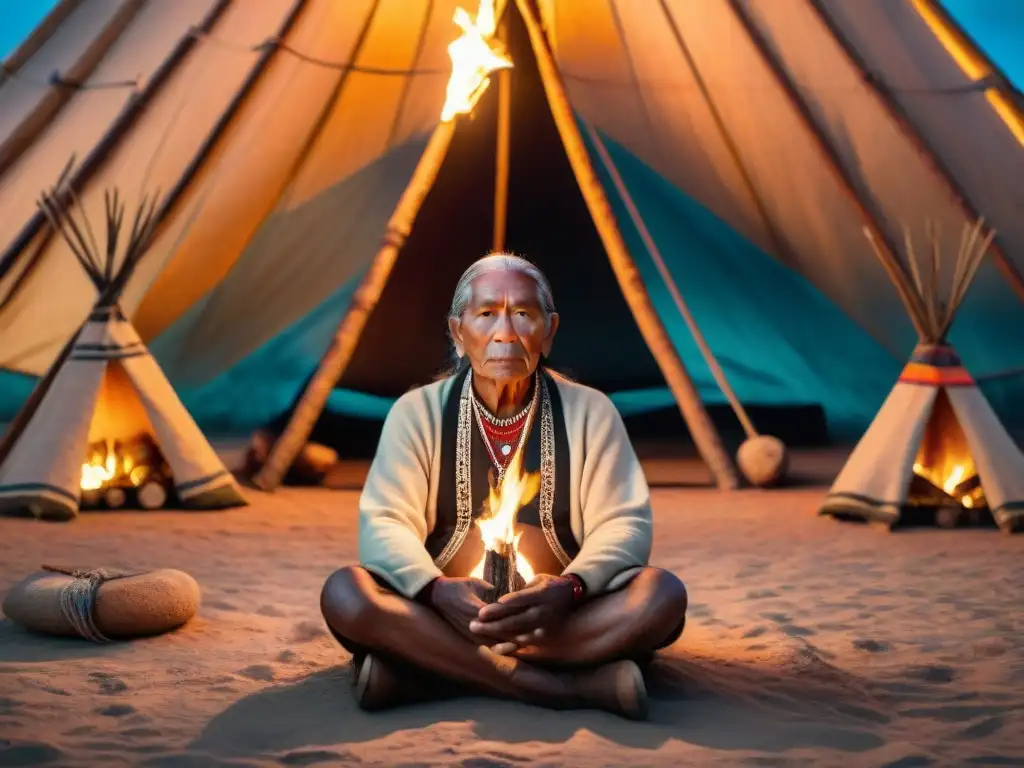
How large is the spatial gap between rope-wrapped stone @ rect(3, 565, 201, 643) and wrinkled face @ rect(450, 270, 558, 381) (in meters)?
1.02

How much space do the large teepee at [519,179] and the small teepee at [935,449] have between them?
1.76 feet

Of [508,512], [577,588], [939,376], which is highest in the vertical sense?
[939,376]

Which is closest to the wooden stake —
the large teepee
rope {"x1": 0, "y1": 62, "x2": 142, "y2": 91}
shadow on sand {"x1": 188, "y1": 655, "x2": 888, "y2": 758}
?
the large teepee

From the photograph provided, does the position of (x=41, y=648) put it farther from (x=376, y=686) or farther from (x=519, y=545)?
(x=519, y=545)

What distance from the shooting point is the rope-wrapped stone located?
2.93m

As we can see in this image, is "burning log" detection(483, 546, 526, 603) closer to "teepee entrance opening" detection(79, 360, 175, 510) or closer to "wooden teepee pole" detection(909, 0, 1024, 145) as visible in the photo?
"teepee entrance opening" detection(79, 360, 175, 510)

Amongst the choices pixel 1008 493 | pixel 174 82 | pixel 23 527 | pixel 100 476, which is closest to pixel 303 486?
pixel 100 476

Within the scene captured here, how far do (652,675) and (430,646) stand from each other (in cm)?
53

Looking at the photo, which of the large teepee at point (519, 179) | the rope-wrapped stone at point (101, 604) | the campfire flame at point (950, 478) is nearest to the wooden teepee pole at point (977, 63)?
the large teepee at point (519, 179)

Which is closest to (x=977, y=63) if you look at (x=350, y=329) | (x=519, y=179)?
(x=519, y=179)

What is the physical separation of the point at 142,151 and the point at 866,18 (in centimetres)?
303

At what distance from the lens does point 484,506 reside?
8.27ft

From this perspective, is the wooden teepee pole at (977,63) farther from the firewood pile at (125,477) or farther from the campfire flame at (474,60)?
the firewood pile at (125,477)

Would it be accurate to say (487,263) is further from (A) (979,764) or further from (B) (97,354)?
(B) (97,354)
